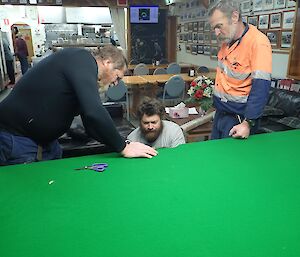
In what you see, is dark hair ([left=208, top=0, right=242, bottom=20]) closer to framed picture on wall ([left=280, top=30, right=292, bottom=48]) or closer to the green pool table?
the green pool table

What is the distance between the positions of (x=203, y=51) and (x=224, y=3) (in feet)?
19.4

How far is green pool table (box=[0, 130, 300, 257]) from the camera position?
80 centimetres

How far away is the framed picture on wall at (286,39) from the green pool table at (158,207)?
3.57 metres

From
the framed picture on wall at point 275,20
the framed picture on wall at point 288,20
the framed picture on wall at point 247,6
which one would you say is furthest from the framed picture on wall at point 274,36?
the framed picture on wall at point 247,6

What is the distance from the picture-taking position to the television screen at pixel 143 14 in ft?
27.7

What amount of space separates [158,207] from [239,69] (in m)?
1.19

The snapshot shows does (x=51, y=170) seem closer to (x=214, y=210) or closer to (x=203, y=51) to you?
(x=214, y=210)

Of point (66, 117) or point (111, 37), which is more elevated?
point (111, 37)

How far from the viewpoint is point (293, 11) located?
14.2 feet

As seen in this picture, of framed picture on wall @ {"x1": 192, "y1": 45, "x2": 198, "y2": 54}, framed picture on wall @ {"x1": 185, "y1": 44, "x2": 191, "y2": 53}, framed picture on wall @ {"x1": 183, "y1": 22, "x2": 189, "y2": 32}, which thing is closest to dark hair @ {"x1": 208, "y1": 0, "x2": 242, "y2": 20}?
framed picture on wall @ {"x1": 192, "y1": 45, "x2": 198, "y2": 54}

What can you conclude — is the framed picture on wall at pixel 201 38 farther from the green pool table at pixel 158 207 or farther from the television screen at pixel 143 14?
the green pool table at pixel 158 207

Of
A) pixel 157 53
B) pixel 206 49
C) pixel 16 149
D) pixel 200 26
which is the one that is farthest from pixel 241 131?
pixel 157 53

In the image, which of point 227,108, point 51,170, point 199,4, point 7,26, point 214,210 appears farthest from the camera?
point 7,26

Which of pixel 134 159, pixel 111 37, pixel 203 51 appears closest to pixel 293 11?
pixel 203 51
